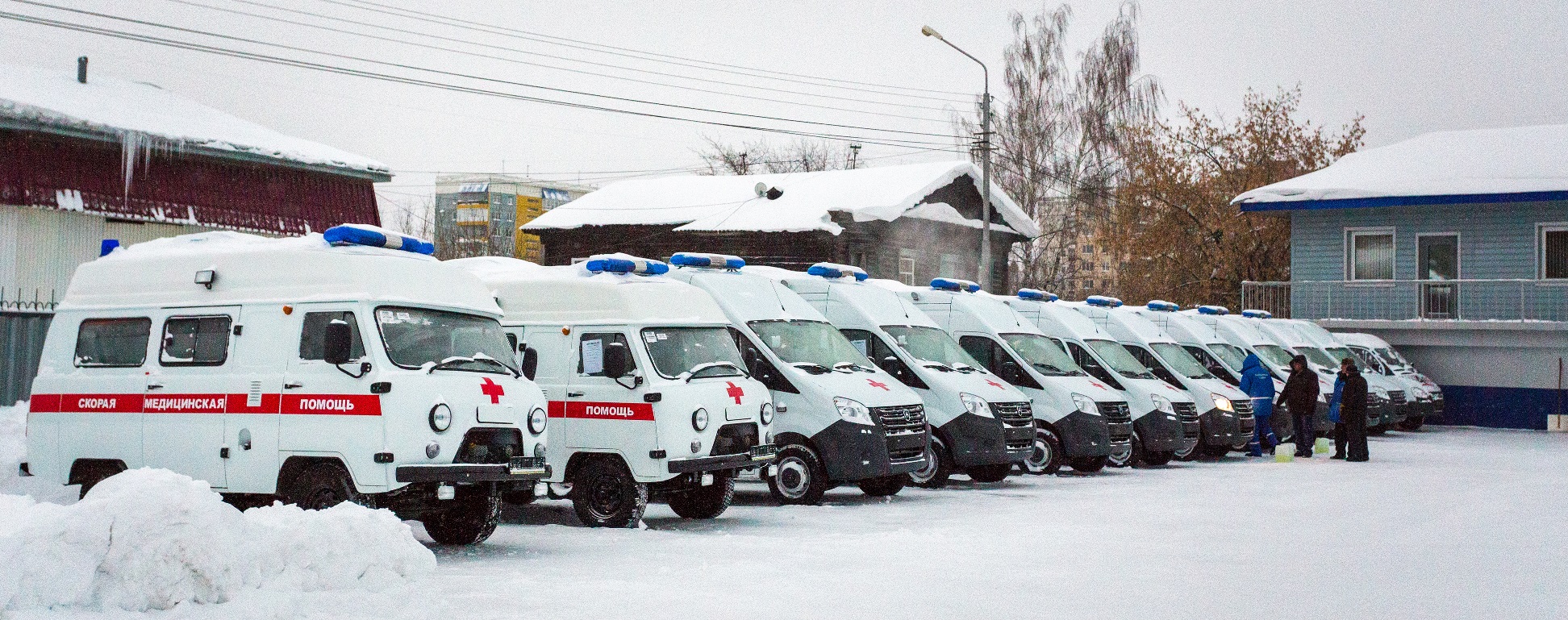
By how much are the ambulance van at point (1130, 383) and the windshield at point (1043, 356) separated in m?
0.52

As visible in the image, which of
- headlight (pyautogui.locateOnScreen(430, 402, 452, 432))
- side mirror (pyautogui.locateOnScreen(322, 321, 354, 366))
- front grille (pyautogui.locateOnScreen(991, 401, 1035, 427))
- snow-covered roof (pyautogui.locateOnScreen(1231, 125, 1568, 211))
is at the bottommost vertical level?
front grille (pyautogui.locateOnScreen(991, 401, 1035, 427))

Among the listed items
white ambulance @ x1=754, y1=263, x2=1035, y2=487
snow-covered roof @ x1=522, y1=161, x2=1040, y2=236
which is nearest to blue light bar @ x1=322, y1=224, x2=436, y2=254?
white ambulance @ x1=754, y1=263, x2=1035, y2=487

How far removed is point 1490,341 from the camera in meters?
33.7

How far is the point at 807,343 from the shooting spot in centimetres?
1547

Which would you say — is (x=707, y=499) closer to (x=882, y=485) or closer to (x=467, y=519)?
(x=467, y=519)

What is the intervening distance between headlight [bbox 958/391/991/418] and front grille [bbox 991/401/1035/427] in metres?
0.19

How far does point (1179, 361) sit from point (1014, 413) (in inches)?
262

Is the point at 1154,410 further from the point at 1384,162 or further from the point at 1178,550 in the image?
the point at 1384,162

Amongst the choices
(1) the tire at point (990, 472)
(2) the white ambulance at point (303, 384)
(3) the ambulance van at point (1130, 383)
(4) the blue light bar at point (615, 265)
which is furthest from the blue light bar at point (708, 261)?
(3) the ambulance van at point (1130, 383)

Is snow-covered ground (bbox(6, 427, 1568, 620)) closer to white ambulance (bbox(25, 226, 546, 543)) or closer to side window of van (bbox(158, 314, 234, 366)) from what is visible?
white ambulance (bbox(25, 226, 546, 543))

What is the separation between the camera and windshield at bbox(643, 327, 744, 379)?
1309 centimetres

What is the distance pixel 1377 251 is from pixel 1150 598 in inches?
1231

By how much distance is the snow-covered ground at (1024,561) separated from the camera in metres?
8.55

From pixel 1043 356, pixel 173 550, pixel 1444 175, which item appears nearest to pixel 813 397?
pixel 1043 356
